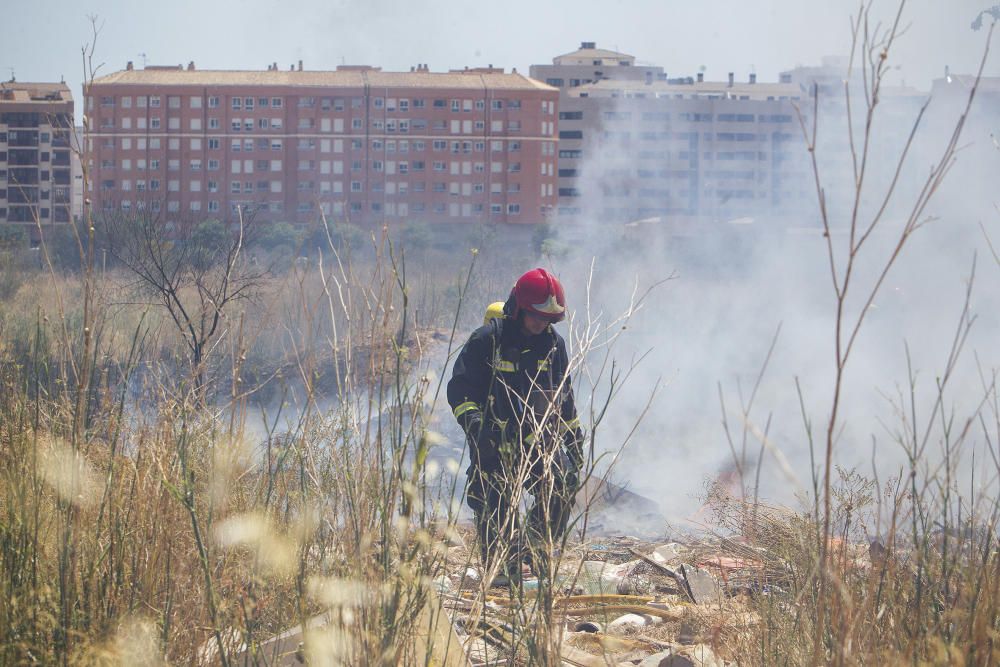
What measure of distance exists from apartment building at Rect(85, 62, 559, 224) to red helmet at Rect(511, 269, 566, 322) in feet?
181

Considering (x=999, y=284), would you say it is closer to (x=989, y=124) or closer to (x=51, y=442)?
(x=989, y=124)

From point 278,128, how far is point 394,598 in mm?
64019

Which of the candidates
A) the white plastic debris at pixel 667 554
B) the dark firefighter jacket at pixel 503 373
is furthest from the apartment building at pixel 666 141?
the dark firefighter jacket at pixel 503 373

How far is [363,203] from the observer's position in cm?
6131

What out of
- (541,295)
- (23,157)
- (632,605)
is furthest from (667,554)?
(23,157)

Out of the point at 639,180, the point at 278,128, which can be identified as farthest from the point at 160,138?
the point at 639,180

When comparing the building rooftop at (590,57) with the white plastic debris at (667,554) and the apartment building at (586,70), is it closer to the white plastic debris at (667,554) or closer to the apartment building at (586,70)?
the apartment building at (586,70)

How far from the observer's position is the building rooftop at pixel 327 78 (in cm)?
6178

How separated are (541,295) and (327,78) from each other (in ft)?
200

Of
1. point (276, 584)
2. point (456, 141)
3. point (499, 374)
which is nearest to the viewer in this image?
point (276, 584)

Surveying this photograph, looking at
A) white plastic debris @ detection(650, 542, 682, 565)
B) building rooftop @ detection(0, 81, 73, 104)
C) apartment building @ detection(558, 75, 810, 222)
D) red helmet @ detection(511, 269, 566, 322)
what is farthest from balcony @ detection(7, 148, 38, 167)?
red helmet @ detection(511, 269, 566, 322)

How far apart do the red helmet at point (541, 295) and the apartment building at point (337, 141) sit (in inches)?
2171

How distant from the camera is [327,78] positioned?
62719 millimetres

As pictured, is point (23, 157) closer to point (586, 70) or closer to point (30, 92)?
point (30, 92)
